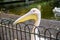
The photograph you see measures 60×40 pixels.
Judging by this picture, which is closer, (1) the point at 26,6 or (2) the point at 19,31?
(2) the point at 19,31

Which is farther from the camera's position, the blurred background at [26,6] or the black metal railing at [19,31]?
the blurred background at [26,6]

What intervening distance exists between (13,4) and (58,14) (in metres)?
4.85

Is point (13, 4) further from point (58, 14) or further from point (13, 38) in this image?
point (13, 38)

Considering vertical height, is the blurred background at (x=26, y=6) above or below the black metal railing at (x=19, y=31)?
above

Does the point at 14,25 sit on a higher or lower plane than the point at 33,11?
lower

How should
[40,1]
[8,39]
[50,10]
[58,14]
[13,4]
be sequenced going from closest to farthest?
[8,39], [58,14], [50,10], [40,1], [13,4]

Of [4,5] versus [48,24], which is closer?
[48,24]

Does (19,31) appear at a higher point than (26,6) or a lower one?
lower

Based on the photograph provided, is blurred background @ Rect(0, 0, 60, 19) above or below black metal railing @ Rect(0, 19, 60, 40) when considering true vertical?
above

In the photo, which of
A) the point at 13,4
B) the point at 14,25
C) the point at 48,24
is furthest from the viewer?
the point at 13,4

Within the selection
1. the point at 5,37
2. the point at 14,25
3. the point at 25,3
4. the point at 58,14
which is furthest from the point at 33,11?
the point at 25,3

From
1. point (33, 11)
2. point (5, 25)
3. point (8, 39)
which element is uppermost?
point (33, 11)

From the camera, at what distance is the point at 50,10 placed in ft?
33.6

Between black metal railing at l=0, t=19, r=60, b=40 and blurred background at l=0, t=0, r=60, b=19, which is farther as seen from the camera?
blurred background at l=0, t=0, r=60, b=19
